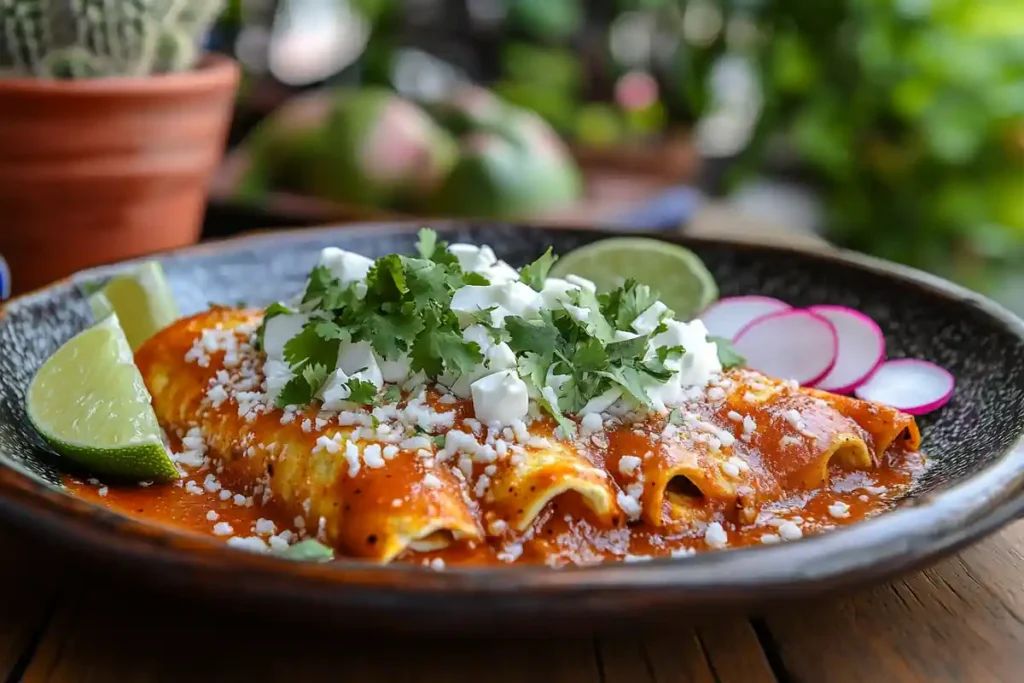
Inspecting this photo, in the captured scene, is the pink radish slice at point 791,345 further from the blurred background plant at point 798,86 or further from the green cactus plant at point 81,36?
the blurred background plant at point 798,86

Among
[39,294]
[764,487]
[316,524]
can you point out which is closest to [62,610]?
[316,524]

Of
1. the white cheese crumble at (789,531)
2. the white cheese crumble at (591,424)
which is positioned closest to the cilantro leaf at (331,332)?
the white cheese crumble at (591,424)

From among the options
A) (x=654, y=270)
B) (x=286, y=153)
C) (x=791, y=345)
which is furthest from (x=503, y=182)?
(x=791, y=345)

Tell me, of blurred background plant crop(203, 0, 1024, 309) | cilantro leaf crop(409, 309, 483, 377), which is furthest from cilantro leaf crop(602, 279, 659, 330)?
blurred background plant crop(203, 0, 1024, 309)

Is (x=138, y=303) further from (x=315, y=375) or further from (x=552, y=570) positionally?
(x=552, y=570)

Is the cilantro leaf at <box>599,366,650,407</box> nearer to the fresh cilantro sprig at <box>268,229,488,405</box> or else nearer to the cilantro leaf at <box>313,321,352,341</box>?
the fresh cilantro sprig at <box>268,229,488,405</box>

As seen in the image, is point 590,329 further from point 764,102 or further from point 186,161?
point 764,102
